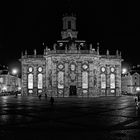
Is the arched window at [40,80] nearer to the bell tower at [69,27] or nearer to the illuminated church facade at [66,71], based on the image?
the illuminated church facade at [66,71]

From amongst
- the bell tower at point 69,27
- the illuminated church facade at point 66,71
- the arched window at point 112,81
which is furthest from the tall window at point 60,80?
the arched window at point 112,81

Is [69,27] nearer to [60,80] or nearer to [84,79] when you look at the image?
[84,79]

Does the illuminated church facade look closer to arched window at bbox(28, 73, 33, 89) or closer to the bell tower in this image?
arched window at bbox(28, 73, 33, 89)

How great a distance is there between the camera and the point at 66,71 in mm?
82000

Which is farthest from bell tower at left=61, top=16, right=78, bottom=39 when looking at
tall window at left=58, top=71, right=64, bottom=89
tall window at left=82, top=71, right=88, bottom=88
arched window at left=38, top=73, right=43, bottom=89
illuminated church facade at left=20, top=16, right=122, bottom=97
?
tall window at left=58, top=71, right=64, bottom=89

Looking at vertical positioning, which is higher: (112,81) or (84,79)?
(84,79)

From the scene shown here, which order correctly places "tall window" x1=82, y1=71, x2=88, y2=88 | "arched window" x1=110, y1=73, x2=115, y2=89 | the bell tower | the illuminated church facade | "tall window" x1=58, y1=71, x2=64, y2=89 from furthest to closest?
1. the bell tower
2. "arched window" x1=110, y1=73, x2=115, y2=89
3. "tall window" x1=82, y1=71, x2=88, y2=88
4. "tall window" x1=58, y1=71, x2=64, y2=89
5. the illuminated church facade

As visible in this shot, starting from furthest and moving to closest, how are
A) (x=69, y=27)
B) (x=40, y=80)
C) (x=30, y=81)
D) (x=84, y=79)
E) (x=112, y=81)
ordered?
(x=69, y=27), (x=112, y=81), (x=30, y=81), (x=40, y=80), (x=84, y=79)

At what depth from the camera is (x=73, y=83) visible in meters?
82.3

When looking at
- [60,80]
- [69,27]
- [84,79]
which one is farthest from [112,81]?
[69,27]

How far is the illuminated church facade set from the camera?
3228 inches

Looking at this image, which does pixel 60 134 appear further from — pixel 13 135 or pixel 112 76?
pixel 112 76

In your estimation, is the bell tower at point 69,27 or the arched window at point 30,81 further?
the bell tower at point 69,27

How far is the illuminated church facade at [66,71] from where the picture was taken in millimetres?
82000
